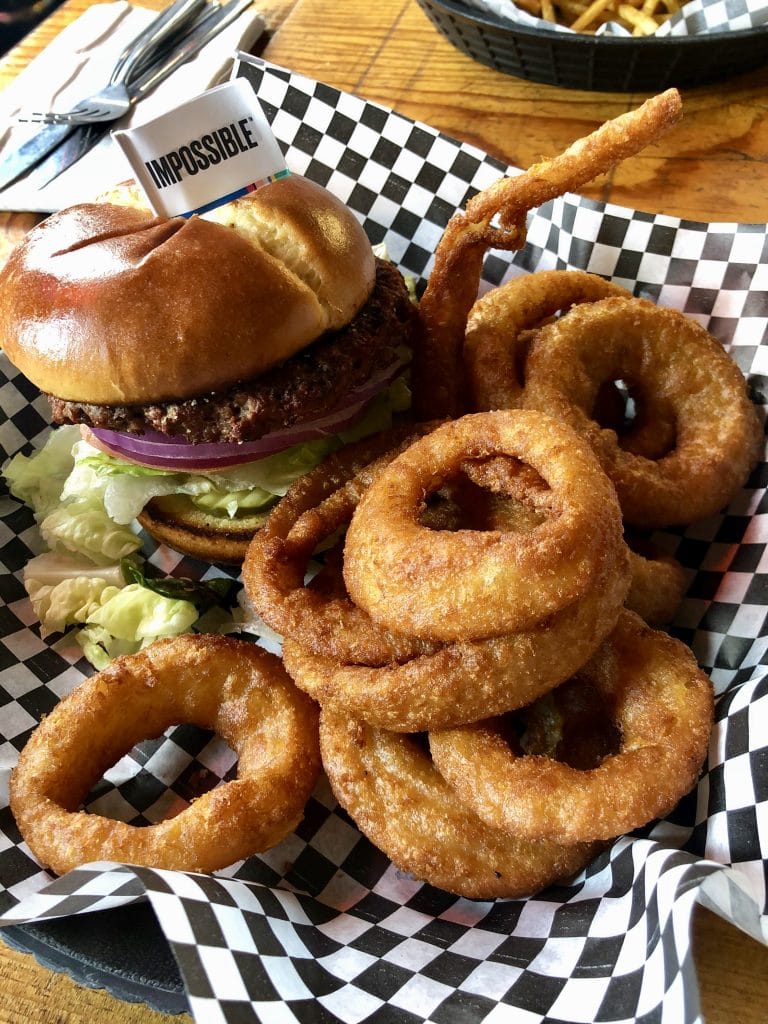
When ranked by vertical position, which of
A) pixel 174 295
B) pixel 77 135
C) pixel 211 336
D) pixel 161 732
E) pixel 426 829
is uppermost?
pixel 77 135

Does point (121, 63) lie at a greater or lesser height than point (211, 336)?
greater

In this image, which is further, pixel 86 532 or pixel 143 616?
pixel 86 532

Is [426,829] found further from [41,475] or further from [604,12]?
[604,12]

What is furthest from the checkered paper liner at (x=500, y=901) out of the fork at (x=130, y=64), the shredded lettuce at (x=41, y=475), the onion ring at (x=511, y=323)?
the fork at (x=130, y=64)

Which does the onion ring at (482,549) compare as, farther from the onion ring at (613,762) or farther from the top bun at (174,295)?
the top bun at (174,295)

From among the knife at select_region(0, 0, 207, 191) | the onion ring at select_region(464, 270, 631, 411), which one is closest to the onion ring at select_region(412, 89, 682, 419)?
the onion ring at select_region(464, 270, 631, 411)

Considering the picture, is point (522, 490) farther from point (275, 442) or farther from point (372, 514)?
point (275, 442)

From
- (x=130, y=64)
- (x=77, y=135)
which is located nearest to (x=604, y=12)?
(x=130, y=64)
